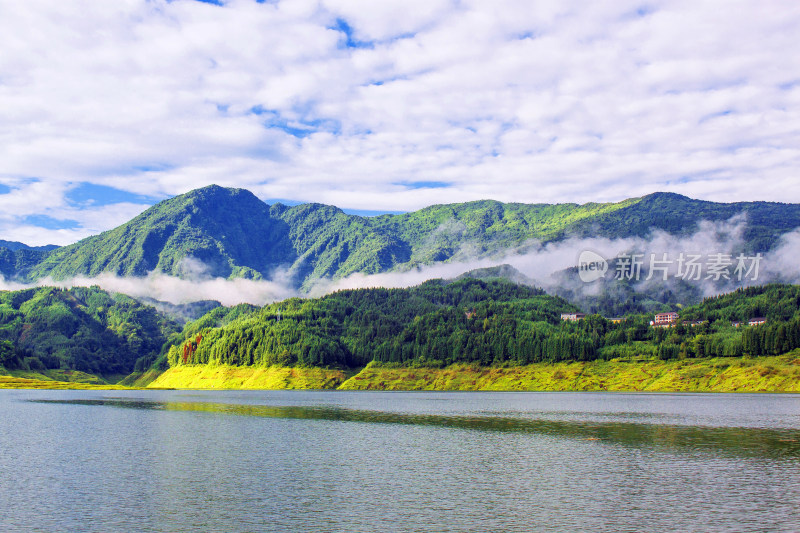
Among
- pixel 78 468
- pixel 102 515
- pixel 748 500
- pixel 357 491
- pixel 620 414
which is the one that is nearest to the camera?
pixel 102 515

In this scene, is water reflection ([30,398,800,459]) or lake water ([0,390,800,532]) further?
water reflection ([30,398,800,459])

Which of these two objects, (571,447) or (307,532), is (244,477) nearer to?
(307,532)

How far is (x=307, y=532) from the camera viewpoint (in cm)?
4803

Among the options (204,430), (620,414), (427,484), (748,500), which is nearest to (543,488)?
(427,484)

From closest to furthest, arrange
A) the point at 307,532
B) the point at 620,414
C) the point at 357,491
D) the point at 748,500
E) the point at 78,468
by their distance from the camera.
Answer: the point at 307,532 → the point at 748,500 → the point at 357,491 → the point at 78,468 → the point at 620,414

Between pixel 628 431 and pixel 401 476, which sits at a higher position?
pixel 401 476

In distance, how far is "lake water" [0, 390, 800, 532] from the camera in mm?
52125

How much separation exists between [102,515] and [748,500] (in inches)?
2225

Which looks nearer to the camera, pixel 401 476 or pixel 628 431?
pixel 401 476

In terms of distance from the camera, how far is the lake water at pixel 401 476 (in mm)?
52125

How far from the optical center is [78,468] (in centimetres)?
7619

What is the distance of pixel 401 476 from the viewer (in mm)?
72250

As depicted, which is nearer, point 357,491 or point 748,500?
point 748,500

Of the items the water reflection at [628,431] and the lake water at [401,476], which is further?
the water reflection at [628,431]
